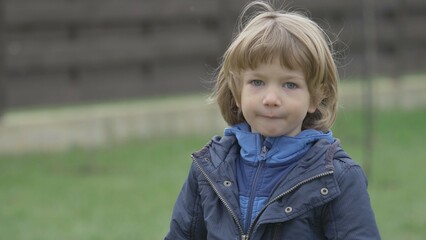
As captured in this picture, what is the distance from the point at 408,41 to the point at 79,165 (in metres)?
6.64

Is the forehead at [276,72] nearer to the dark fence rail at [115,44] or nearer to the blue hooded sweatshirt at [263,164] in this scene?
the blue hooded sweatshirt at [263,164]

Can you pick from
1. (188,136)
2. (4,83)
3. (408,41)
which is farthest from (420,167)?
(408,41)

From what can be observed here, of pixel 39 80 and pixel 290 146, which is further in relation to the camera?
pixel 39 80

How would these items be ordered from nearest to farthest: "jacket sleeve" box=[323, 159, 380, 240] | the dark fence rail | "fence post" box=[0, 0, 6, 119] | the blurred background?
"jacket sleeve" box=[323, 159, 380, 240]
the blurred background
"fence post" box=[0, 0, 6, 119]
the dark fence rail

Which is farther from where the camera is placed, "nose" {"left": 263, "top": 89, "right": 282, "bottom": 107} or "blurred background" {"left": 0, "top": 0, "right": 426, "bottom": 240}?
"blurred background" {"left": 0, "top": 0, "right": 426, "bottom": 240}

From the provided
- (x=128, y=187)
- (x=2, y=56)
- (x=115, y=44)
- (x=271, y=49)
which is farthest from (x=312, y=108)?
(x=115, y=44)

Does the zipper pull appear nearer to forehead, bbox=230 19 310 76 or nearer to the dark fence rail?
forehead, bbox=230 19 310 76

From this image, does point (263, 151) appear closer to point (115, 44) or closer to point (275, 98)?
point (275, 98)

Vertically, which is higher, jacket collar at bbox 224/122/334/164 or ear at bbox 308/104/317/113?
ear at bbox 308/104/317/113

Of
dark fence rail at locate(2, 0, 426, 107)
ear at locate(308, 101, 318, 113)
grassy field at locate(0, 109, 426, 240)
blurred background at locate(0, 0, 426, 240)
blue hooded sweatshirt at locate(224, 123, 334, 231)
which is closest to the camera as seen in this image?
blue hooded sweatshirt at locate(224, 123, 334, 231)

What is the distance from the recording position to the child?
281 centimetres

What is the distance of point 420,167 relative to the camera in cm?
873

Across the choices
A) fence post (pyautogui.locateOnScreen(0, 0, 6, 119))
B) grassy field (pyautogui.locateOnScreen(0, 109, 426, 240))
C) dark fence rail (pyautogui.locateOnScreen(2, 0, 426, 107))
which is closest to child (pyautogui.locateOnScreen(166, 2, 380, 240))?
grassy field (pyautogui.locateOnScreen(0, 109, 426, 240))

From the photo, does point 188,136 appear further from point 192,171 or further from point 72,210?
point 192,171
